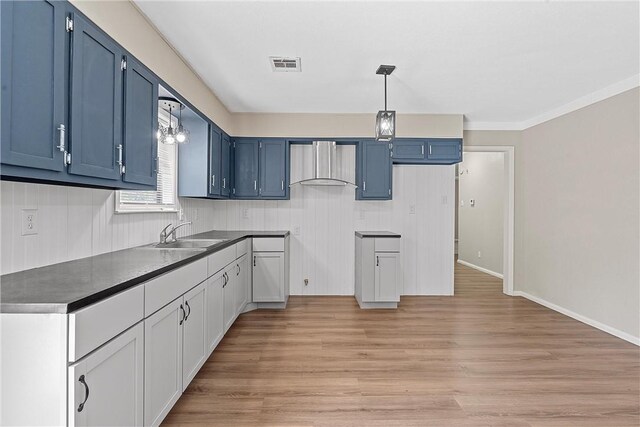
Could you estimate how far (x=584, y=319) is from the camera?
13.3 ft

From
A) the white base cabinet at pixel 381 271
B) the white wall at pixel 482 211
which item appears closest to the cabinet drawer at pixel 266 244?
the white base cabinet at pixel 381 271

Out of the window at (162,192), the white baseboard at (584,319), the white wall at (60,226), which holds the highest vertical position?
the window at (162,192)

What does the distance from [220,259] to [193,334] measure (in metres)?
0.82

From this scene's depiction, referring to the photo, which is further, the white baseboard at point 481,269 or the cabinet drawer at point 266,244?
the white baseboard at point 481,269

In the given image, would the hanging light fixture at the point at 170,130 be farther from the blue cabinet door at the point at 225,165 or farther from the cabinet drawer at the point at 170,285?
the cabinet drawer at the point at 170,285

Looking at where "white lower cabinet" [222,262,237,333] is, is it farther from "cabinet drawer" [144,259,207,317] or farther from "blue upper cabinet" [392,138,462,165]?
"blue upper cabinet" [392,138,462,165]

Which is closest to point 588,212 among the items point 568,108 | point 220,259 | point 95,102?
point 568,108

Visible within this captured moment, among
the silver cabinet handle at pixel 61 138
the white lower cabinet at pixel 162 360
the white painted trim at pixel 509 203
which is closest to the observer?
the silver cabinet handle at pixel 61 138

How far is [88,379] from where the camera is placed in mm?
1289

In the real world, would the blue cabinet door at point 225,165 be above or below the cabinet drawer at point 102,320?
above

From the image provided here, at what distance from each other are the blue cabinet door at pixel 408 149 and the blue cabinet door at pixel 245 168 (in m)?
1.97

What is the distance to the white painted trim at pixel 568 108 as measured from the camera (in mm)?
3581

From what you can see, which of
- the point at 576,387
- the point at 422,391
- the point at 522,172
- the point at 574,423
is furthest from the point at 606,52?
the point at 422,391

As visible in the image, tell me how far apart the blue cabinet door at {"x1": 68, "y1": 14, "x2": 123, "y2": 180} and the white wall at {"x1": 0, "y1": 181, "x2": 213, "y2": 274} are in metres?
0.32
